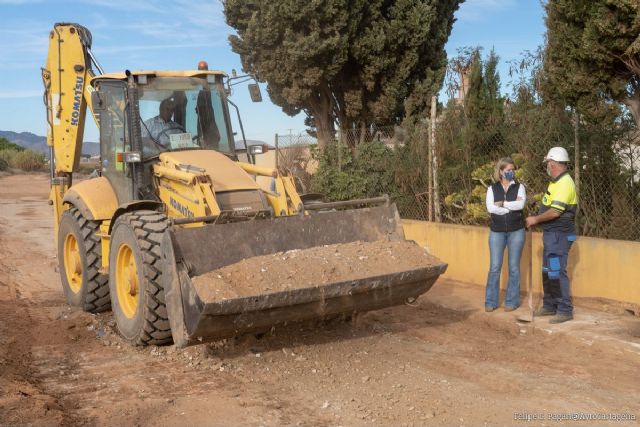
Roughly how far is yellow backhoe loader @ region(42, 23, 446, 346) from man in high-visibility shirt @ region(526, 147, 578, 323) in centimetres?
186

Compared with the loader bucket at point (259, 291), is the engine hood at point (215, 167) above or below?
above

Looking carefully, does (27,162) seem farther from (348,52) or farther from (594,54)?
(594,54)

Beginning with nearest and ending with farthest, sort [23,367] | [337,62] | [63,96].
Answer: [23,367] < [63,96] < [337,62]

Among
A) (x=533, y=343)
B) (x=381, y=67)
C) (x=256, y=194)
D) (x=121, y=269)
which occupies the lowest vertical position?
(x=533, y=343)

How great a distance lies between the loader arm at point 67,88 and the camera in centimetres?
891

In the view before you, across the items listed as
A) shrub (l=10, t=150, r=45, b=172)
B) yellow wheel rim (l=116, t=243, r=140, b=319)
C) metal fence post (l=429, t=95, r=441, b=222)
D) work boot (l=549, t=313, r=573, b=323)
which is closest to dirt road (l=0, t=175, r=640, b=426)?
work boot (l=549, t=313, r=573, b=323)

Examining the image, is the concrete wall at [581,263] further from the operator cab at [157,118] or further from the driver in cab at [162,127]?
the driver in cab at [162,127]

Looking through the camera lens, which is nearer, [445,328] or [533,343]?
[533,343]

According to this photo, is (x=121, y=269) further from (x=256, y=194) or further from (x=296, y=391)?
(x=296, y=391)

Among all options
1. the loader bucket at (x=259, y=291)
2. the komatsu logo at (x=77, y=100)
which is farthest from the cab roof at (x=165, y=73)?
the loader bucket at (x=259, y=291)

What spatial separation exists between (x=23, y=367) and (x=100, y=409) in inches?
58.8

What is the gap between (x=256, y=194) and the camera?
703cm

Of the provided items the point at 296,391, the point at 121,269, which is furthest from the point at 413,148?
the point at 296,391

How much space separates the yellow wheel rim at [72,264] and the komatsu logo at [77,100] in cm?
151
